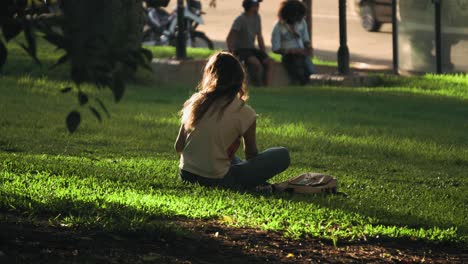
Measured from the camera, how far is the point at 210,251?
245 inches

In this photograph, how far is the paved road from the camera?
22.6 metres

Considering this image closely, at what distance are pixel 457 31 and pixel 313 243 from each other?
38.2ft

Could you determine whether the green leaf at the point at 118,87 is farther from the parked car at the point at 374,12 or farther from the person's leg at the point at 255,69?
the parked car at the point at 374,12

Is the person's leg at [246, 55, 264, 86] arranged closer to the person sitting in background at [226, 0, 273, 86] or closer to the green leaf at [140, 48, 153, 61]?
the person sitting in background at [226, 0, 273, 86]

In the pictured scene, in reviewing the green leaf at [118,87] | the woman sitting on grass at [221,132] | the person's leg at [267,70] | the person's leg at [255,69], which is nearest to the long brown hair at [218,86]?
the woman sitting on grass at [221,132]

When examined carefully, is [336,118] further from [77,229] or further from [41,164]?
[77,229]

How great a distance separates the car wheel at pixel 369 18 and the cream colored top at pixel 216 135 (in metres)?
17.8

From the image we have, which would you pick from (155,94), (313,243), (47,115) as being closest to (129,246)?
(313,243)

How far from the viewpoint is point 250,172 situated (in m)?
8.15

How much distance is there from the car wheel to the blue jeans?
1762 centimetres

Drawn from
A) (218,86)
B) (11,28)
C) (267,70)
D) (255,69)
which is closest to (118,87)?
(11,28)

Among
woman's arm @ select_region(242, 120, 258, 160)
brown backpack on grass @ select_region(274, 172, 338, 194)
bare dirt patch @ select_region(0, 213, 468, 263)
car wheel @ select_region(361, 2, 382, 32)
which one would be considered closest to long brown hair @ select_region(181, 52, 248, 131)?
woman's arm @ select_region(242, 120, 258, 160)

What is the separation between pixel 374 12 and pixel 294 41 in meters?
8.71

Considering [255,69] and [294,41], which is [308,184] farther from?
[294,41]
